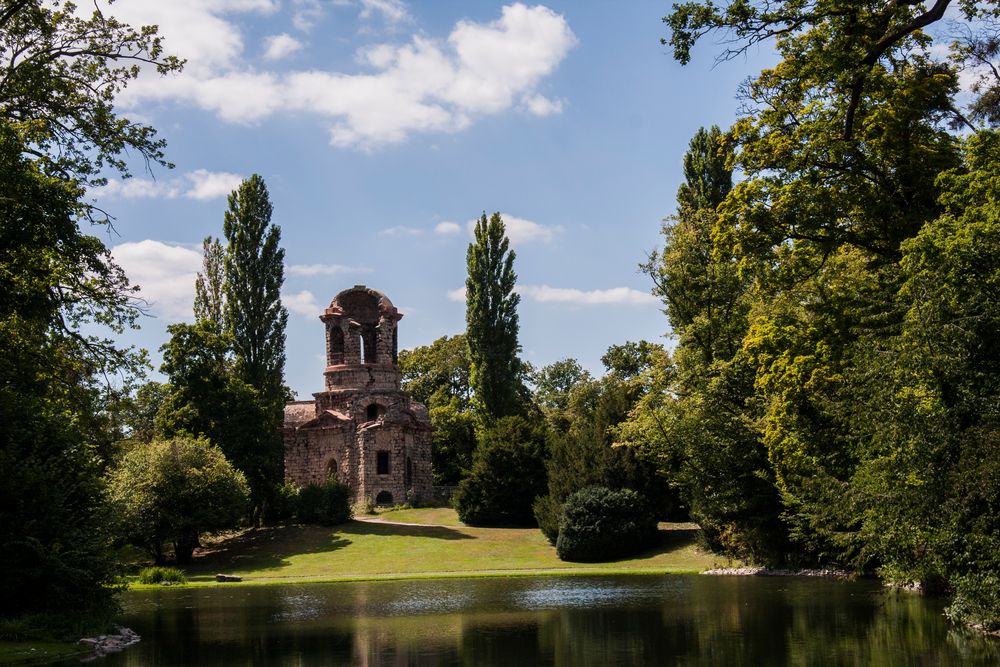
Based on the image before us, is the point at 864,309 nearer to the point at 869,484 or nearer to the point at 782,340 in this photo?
the point at 782,340

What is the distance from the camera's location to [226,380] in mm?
53094

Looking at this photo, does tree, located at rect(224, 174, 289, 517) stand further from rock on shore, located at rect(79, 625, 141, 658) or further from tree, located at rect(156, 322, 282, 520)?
rock on shore, located at rect(79, 625, 141, 658)

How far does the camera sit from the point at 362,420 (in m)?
59.4

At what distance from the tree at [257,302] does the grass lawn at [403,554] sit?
6.86 m

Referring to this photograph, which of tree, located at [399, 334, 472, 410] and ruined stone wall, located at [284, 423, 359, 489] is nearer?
ruined stone wall, located at [284, 423, 359, 489]

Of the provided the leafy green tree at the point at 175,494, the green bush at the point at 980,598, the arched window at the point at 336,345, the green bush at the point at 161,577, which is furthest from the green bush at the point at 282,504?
the green bush at the point at 980,598

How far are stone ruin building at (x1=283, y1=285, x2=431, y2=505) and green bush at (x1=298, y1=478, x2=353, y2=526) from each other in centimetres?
537

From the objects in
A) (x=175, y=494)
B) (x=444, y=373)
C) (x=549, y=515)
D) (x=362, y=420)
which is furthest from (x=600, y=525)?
(x=444, y=373)

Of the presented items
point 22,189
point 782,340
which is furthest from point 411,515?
point 22,189

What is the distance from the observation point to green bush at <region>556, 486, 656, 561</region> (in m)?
40.8

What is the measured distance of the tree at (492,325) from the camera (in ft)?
186

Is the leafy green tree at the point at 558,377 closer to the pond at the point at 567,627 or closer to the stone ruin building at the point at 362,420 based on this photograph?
the stone ruin building at the point at 362,420

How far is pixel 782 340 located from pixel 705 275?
33.0 ft

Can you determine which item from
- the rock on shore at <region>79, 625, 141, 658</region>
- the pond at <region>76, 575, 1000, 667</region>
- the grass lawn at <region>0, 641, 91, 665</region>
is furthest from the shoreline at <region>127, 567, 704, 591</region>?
the grass lawn at <region>0, 641, 91, 665</region>
